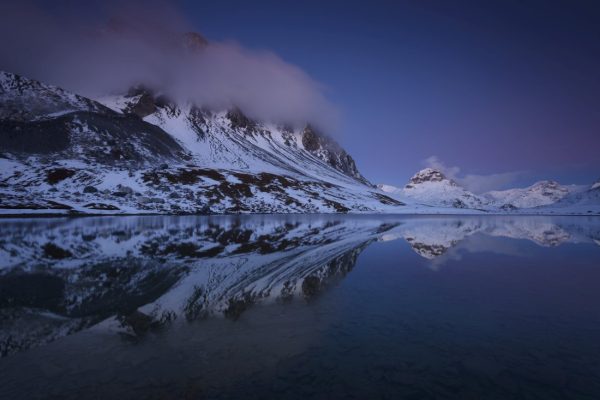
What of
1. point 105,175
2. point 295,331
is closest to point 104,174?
point 105,175

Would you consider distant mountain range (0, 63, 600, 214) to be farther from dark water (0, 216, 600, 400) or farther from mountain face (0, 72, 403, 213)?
dark water (0, 216, 600, 400)

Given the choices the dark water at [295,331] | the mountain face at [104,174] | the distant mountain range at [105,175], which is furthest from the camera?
the mountain face at [104,174]

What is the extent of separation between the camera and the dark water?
7090 millimetres

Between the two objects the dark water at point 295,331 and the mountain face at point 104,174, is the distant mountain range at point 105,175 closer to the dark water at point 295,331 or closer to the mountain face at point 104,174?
the mountain face at point 104,174

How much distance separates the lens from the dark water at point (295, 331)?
7090 millimetres

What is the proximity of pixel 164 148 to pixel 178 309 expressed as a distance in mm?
187998

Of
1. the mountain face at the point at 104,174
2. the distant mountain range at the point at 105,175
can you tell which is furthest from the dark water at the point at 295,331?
the mountain face at the point at 104,174

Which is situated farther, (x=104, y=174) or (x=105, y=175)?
(x=104, y=174)

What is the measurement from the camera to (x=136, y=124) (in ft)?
617

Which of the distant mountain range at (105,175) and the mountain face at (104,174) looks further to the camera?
the mountain face at (104,174)

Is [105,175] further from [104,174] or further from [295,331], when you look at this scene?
[295,331]

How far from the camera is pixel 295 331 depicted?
10094 mm

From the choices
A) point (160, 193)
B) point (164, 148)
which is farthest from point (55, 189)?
point (164, 148)

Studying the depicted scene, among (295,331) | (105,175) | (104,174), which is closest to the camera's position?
(295,331)
